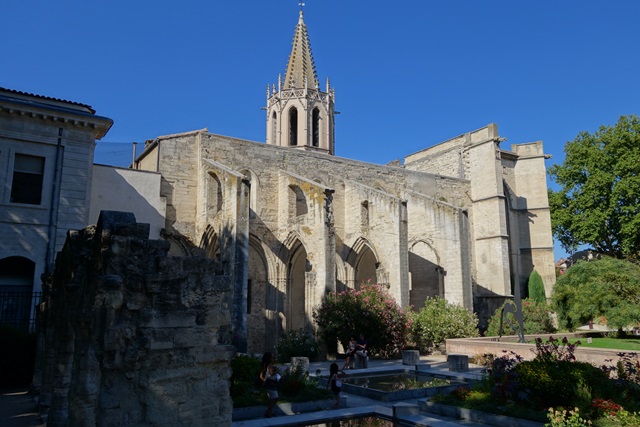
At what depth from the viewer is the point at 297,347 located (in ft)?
53.0

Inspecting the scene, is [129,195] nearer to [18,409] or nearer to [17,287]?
[17,287]

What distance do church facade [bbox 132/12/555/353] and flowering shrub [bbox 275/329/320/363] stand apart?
137cm

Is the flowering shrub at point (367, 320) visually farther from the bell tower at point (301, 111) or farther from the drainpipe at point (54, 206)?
the bell tower at point (301, 111)

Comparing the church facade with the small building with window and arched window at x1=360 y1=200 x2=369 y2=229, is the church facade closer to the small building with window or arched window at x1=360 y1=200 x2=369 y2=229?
arched window at x1=360 y1=200 x2=369 y2=229

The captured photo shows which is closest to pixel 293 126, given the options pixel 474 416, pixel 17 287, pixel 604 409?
pixel 17 287

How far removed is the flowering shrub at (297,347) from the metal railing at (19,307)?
24.6ft

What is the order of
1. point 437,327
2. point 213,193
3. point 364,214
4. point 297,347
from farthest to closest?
1. point 364,214
2. point 213,193
3. point 437,327
4. point 297,347

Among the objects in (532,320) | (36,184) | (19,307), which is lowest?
(532,320)

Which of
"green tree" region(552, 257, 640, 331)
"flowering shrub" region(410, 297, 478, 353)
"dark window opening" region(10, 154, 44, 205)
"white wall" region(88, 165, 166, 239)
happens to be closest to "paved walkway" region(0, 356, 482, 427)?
"dark window opening" region(10, 154, 44, 205)

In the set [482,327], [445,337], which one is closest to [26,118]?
[445,337]

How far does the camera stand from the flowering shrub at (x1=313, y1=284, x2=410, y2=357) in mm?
16781

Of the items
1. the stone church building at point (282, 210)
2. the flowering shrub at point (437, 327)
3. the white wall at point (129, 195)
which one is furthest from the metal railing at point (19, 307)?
the flowering shrub at point (437, 327)

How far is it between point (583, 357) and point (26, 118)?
689 inches

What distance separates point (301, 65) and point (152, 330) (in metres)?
31.3
